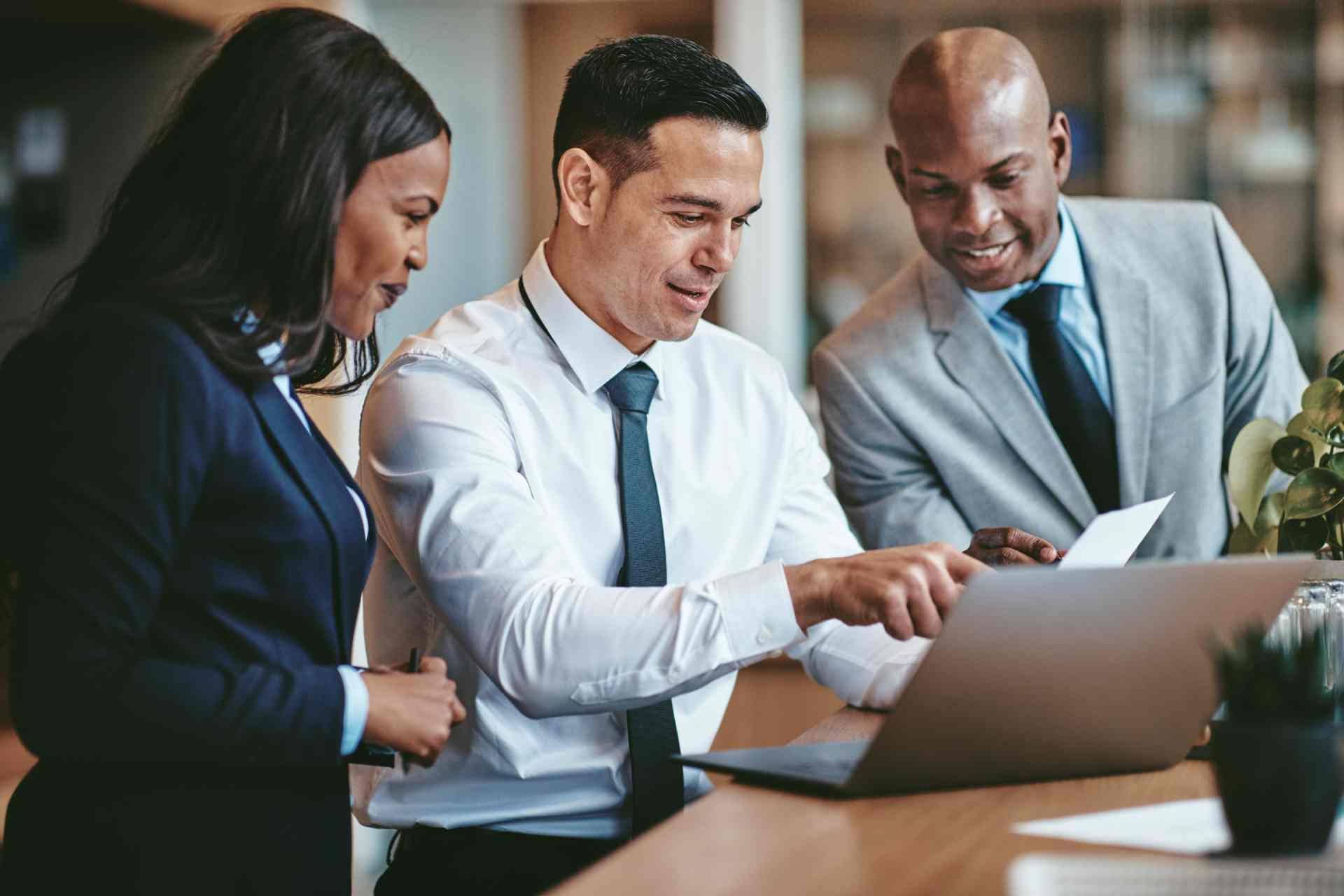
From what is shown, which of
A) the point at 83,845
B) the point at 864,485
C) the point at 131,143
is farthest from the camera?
the point at 131,143

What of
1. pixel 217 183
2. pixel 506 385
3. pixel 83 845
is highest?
pixel 217 183

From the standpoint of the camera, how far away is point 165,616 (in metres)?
1.11

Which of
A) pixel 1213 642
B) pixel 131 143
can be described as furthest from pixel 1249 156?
pixel 1213 642

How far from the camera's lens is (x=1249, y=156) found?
4113 mm

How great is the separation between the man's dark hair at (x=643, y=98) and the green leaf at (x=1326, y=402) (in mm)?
670

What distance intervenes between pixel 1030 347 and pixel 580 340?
0.78 metres

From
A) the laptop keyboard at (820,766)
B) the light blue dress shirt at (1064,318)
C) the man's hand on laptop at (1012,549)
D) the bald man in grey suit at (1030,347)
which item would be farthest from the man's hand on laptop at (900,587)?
the light blue dress shirt at (1064,318)

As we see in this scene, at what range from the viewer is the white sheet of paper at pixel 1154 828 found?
942 millimetres

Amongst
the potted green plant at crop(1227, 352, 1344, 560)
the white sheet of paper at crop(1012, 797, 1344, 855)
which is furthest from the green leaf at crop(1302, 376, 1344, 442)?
the white sheet of paper at crop(1012, 797, 1344, 855)

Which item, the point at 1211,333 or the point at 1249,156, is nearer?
the point at 1211,333

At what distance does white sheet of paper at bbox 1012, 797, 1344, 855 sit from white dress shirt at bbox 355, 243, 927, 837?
0.32 meters

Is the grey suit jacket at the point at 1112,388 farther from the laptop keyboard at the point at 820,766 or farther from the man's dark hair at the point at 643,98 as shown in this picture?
the laptop keyboard at the point at 820,766

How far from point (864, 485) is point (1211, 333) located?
0.55 meters

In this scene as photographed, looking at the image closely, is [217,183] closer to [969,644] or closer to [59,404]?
[59,404]
